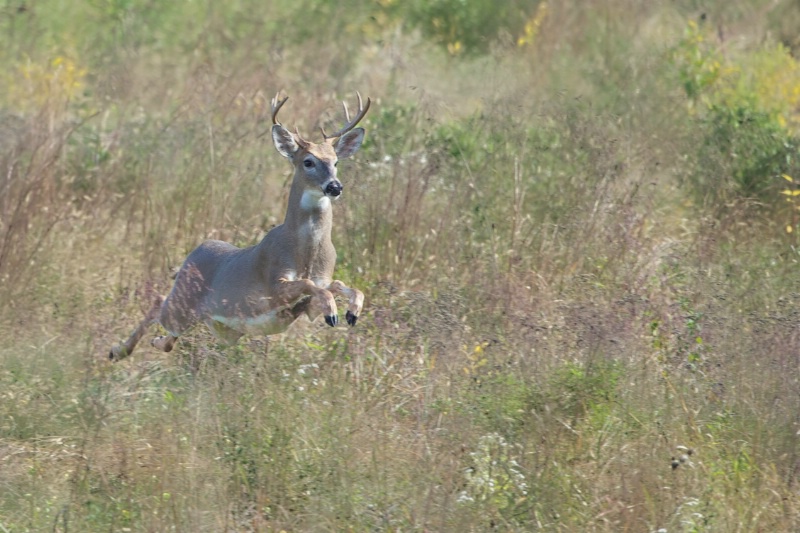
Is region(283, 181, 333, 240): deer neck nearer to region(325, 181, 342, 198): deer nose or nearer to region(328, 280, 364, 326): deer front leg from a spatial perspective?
region(325, 181, 342, 198): deer nose

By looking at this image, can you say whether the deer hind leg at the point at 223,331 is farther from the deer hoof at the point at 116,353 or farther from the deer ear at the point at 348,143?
the deer ear at the point at 348,143

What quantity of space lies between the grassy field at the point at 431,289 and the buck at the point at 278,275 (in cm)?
20

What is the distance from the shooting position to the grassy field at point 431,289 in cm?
560

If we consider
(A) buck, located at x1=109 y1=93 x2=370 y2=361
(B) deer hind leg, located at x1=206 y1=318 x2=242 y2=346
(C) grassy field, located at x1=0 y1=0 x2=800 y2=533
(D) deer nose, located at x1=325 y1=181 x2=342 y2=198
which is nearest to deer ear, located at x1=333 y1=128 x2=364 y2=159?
(A) buck, located at x1=109 y1=93 x2=370 y2=361

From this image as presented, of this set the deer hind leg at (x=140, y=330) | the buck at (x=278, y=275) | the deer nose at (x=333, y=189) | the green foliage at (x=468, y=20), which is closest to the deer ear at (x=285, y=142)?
the buck at (x=278, y=275)

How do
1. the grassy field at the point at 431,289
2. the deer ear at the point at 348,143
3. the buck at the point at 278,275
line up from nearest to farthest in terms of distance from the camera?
the grassy field at the point at 431,289
the buck at the point at 278,275
the deer ear at the point at 348,143

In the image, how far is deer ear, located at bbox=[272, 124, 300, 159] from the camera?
24.9 ft

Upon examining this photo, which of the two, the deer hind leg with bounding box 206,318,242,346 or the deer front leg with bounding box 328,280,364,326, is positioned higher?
the deer front leg with bounding box 328,280,364,326

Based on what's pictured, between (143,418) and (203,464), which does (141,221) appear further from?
(203,464)

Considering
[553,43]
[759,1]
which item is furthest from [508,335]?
[759,1]

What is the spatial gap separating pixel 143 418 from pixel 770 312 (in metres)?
3.29

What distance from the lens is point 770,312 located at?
7137mm

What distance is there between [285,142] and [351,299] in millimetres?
1238

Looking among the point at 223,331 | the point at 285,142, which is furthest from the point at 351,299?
the point at 285,142
